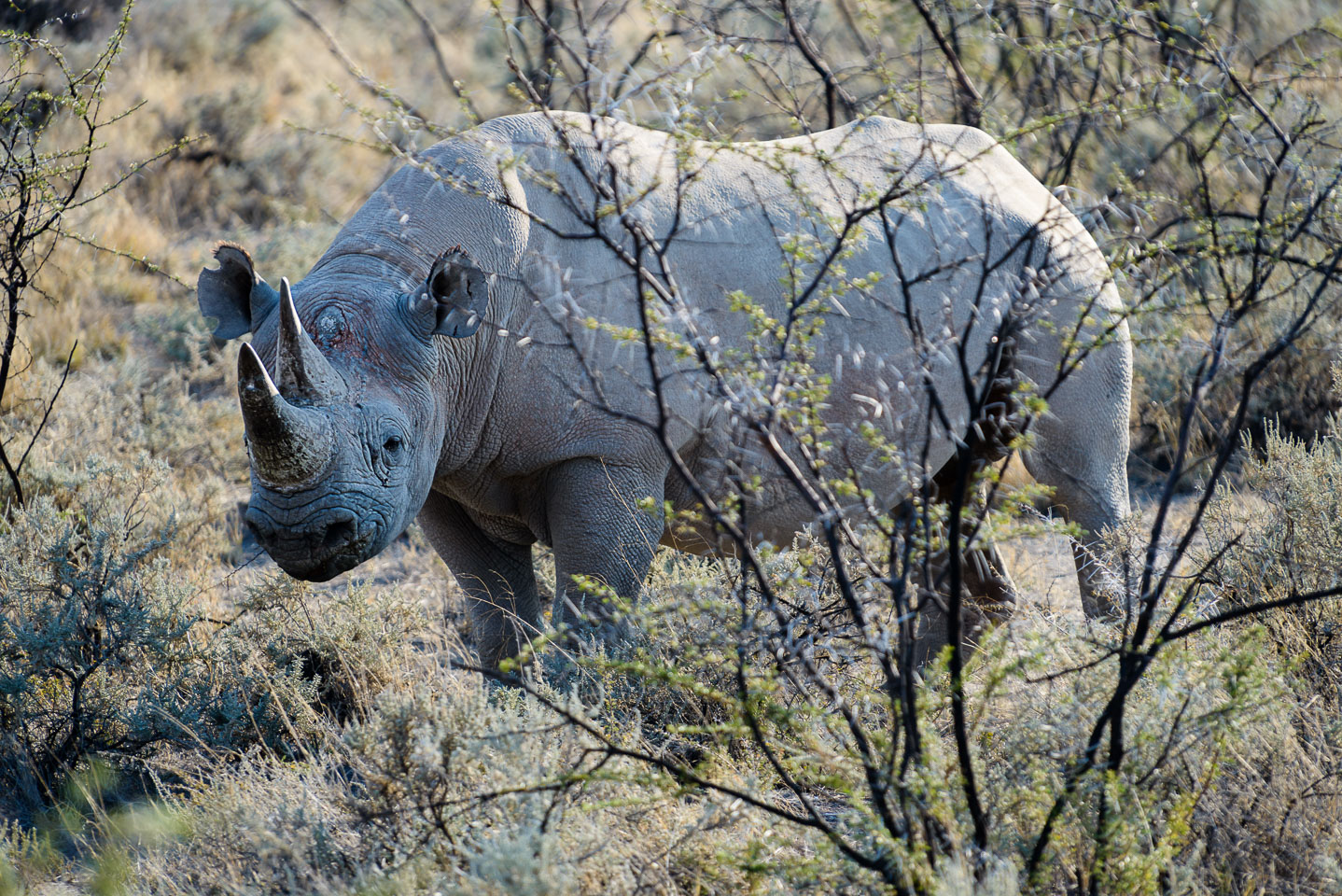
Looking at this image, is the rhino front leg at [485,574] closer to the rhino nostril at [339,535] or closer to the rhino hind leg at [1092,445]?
the rhino nostril at [339,535]

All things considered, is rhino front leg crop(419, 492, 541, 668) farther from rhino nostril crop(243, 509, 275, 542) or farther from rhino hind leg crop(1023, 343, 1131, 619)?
rhino hind leg crop(1023, 343, 1131, 619)

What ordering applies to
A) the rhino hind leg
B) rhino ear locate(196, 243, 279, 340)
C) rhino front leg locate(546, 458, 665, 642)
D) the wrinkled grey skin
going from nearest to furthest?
the wrinkled grey skin → rhino ear locate(196, 243, 279, 340) → rhino front leg locate(546, 458, 665, 642) → the rhino hind leg

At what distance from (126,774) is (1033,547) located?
438 centimetres

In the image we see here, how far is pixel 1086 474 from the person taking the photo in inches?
190

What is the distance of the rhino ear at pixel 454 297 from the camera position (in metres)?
3.53

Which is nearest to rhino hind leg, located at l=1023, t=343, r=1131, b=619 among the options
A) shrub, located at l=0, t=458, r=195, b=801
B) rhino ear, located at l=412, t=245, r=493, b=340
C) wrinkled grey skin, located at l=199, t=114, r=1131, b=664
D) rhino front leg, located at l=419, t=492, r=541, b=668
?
wrinkled grey skin, located at l=199, t=114, r=1131, b=664

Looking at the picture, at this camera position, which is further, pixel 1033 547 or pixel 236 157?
pixel 236 157

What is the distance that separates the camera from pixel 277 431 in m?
3.04

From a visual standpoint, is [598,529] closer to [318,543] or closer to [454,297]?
[454,297]

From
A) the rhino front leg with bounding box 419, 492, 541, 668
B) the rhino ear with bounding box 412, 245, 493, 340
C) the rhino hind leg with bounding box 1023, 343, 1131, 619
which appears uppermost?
the rhino hind leg with bounding box 1023, 343, 1131, 619

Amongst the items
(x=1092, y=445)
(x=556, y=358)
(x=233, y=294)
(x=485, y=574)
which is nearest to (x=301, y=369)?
(x=233, y=294)

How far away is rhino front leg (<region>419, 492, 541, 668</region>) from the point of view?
14.6ft

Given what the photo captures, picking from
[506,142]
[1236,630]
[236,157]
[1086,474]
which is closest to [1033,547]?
[1086,474]

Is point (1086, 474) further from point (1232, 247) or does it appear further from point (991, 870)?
point (991, 870)
